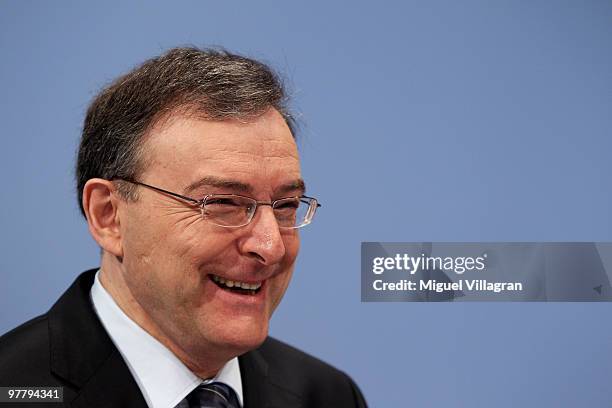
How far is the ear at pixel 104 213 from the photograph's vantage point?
1219 mm

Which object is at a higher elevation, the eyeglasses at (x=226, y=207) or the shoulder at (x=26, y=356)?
the eyeglasses at (x=226, y=207)

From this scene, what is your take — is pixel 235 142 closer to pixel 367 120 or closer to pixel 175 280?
pixel 175 280

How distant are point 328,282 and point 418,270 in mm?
250

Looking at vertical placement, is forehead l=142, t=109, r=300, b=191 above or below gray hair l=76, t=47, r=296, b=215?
below

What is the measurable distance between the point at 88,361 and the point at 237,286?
0.26 m

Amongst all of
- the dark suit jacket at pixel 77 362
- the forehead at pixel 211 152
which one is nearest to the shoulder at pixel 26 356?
the dark suit jacket at pixel 77 362

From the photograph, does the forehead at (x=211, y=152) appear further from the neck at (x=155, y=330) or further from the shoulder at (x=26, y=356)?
the shoulder at (x=26, y=356)

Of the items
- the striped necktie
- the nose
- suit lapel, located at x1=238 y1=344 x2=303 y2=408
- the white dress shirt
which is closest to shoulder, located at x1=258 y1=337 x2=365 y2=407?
suit lapel, located at x1=238 y1=344 x2=303 y2=408

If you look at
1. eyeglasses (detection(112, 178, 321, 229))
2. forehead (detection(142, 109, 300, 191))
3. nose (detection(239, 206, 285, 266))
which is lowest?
nose (detection(239, 206, 285, 266))

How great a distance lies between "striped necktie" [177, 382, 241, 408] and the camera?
4.06 ft

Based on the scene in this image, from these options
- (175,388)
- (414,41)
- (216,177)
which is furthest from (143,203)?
(414,41)

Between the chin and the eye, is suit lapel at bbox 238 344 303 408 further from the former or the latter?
the eye

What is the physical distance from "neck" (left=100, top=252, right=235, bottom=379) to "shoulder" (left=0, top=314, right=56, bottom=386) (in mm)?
130

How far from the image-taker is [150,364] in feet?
4.02
